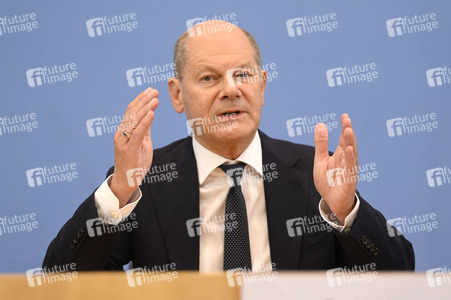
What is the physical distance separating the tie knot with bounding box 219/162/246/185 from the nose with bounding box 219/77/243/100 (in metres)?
0.24

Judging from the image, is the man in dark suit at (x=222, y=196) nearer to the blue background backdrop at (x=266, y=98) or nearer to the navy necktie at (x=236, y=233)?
the navy necktie at (x=236, y=233)

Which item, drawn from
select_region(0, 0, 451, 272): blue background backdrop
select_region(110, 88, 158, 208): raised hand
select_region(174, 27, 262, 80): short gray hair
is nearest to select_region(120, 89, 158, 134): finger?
select_region(110, 88, 158, 208): raised hand

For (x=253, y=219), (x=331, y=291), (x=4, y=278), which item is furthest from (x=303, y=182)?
(x=4, y=278)

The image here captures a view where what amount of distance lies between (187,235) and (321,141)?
0.54 metres

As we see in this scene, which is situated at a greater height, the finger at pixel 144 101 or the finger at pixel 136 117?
the finger at pixel 144 101

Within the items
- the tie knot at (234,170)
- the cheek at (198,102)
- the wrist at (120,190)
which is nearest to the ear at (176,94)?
the cheek at (198,102)

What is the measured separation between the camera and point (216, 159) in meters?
2.05

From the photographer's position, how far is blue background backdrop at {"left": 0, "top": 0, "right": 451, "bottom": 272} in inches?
105

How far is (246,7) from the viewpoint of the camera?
271 centimetres

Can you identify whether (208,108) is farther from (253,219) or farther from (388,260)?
(388,260)

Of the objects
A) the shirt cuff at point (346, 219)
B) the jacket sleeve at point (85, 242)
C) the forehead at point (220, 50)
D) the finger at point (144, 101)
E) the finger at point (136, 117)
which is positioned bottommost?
the shirt cuff at point (346, 219)

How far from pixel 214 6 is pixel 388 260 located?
4.96 feet

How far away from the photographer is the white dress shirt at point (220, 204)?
6.19ft

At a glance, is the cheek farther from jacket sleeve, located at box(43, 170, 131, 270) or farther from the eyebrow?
jacket sleeve, located at box(43, 170, 131, 270)
